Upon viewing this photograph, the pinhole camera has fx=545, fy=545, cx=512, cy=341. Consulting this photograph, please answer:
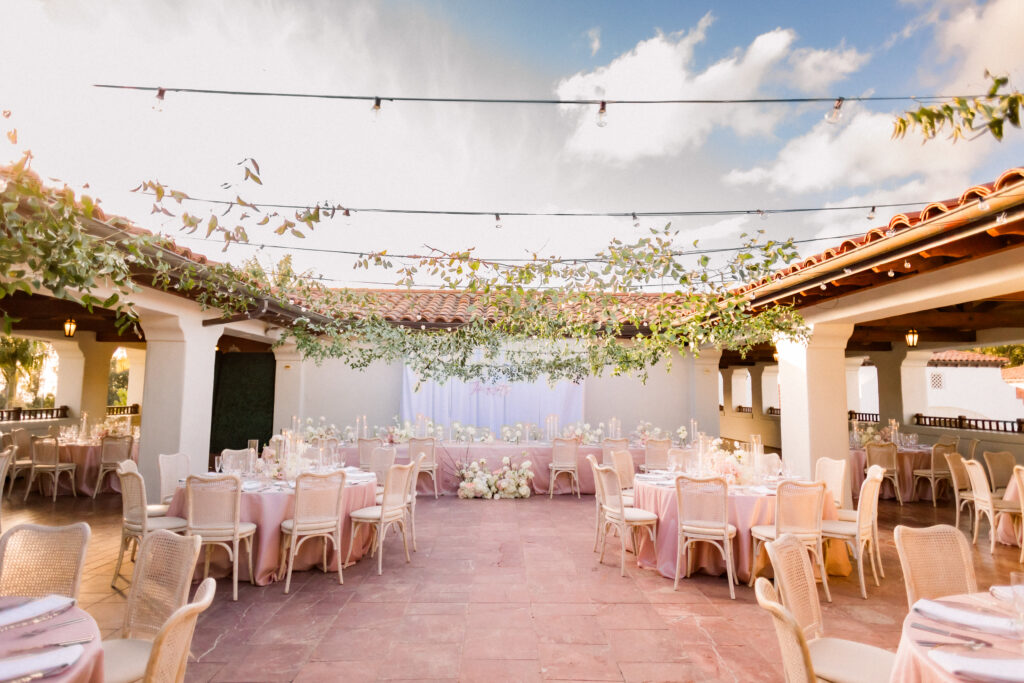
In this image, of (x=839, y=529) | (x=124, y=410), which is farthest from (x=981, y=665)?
(x=124, y=410)

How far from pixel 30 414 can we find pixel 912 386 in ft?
59.3

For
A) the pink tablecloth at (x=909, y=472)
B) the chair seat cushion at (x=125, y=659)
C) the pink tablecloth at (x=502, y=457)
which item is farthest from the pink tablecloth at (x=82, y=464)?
the pink tablecloth at (x=909, y=472)

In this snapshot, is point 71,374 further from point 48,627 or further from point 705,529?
point 705,529

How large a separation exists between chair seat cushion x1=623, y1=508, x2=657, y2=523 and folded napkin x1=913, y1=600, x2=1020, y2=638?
2.86 m

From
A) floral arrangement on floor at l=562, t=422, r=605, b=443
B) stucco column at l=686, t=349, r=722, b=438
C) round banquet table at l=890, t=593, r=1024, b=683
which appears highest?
stucco column at l=686, t=349, r=722, b=438

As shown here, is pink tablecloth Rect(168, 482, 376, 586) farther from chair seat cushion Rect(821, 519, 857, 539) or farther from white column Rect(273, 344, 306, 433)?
white column Rect(273, 344, 306, 433)

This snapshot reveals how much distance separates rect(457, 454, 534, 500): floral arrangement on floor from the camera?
8.52 m

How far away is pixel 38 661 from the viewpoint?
68.3 inches

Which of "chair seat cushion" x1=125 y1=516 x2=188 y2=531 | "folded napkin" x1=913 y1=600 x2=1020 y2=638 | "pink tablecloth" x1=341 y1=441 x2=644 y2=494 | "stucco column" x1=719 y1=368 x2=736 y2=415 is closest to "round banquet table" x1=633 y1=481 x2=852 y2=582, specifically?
"folded napkin" x1=913 y1=600 x2=1020 y2=638

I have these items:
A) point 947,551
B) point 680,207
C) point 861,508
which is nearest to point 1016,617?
point 947,551

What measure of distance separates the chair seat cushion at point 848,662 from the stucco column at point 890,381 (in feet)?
34.9

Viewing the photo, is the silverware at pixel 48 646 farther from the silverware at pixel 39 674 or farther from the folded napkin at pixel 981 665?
the folded napkin at pixel 981 665

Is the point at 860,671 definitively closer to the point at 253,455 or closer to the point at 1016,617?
the point at 1016,617

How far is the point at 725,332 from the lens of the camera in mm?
5254
